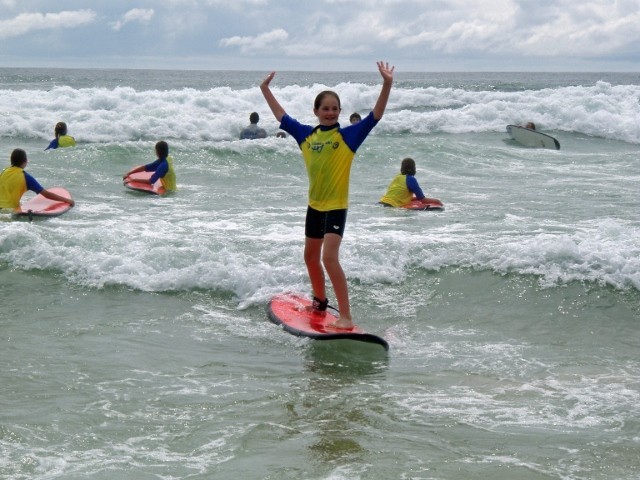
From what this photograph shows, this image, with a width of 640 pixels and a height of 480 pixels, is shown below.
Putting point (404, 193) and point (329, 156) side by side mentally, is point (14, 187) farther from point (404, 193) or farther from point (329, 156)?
point (329, 156)

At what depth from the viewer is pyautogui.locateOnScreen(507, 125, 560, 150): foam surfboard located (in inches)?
873

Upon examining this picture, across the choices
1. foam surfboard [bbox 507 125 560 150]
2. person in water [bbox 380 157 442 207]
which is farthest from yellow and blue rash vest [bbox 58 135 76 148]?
foam surfboard [bbox 507 125 560 150]

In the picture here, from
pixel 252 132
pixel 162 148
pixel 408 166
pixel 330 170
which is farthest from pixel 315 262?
pixel 252 132

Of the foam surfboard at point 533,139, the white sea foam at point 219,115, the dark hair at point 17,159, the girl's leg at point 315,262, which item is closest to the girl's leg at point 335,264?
the girl's leg at point 315,262

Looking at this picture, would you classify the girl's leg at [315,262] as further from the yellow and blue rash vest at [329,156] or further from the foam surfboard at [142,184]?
the foam surfboard at [142,184]

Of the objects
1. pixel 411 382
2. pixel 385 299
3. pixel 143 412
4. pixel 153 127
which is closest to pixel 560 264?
pixel 385 299

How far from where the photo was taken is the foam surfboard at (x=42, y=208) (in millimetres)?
10281

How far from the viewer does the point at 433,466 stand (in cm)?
420

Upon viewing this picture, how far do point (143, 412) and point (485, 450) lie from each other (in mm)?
1871

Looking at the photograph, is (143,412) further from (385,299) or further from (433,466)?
(385,299)

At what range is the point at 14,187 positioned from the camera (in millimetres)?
10305

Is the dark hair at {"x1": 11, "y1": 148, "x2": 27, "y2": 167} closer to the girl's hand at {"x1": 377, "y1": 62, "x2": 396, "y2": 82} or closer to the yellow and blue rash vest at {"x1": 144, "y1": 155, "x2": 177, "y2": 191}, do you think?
the yellow and blue rash vest at {"x1": 144, "y1": 155, "x2": 177, "y2": 191}

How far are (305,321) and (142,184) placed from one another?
7238mm

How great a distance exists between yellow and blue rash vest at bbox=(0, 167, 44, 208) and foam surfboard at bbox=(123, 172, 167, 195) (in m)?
2.84
